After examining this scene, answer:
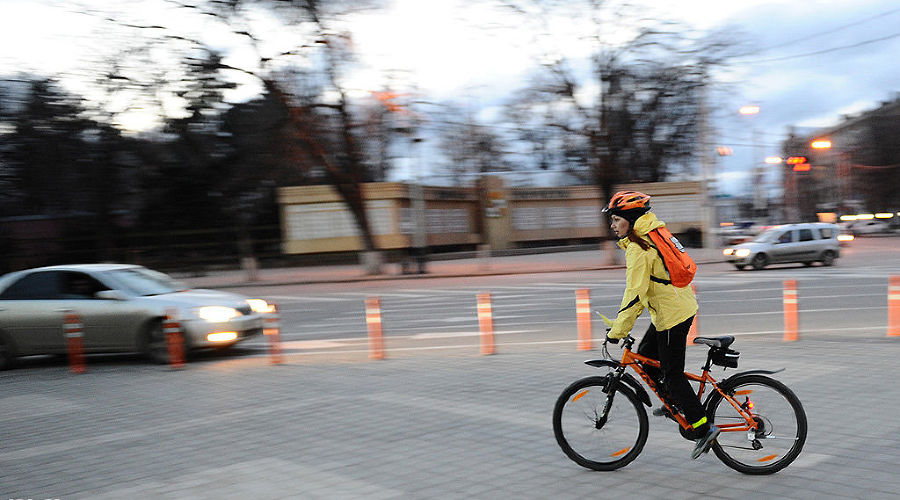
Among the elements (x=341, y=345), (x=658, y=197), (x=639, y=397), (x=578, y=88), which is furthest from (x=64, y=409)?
(x=658, y=197)

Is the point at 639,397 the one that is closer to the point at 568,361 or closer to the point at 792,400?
the point at 792,400

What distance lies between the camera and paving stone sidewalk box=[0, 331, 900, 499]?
5230mm

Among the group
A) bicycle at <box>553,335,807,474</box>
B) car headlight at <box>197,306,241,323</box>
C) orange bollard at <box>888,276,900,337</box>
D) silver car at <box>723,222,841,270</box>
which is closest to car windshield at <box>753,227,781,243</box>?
silver car at <box>723,222,841,270</box>

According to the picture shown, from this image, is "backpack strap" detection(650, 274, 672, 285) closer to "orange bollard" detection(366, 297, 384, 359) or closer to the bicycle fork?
the bicycle fork

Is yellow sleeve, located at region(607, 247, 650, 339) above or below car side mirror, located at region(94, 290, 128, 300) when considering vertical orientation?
above

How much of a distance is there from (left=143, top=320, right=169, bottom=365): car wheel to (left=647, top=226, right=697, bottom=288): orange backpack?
8.51 metres

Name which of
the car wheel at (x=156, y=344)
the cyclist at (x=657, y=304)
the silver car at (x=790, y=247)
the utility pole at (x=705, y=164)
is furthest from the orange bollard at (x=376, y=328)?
the utility pole at (x=705, y=164)

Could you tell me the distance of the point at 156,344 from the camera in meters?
11.8

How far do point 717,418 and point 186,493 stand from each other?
134 inches

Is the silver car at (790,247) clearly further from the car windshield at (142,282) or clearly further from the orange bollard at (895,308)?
the car windshield at (142,282)

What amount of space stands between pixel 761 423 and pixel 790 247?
2636 cm

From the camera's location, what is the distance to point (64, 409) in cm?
867

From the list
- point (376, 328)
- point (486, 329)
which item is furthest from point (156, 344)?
point (486, 329)

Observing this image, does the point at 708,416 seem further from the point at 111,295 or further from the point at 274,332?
the point at 111,295
